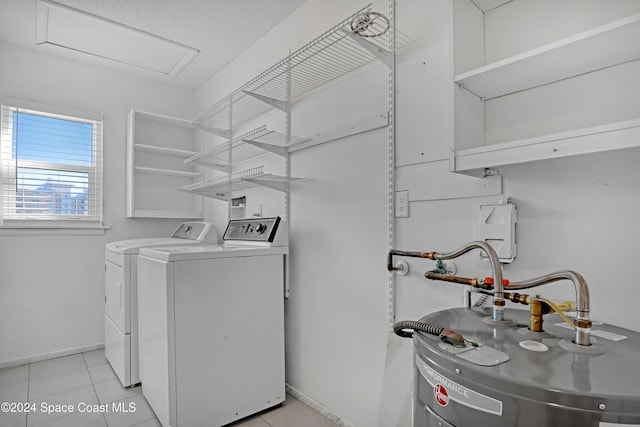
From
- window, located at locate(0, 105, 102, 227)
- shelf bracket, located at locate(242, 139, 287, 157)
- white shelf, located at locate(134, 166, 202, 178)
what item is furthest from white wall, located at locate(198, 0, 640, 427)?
window, located at locate(0, 105, 102, 227)

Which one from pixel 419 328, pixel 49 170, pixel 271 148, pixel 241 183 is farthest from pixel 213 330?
pixel 49 170

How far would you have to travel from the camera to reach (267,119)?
2.72 m

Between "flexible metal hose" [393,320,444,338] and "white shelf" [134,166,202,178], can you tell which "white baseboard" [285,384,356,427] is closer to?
"flexible metal hose" [393,320,444,338]

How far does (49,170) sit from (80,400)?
1.97 metres

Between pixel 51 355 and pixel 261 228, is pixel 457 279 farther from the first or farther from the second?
pixel 51 355

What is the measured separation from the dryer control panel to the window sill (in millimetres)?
1480

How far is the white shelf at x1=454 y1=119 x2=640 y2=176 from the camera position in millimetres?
907

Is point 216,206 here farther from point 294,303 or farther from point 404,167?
point 404,167

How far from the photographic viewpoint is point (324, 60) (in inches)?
77.7

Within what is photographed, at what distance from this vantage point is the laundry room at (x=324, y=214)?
0.99 meters

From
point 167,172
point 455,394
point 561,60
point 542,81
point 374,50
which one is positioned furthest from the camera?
point 167,172

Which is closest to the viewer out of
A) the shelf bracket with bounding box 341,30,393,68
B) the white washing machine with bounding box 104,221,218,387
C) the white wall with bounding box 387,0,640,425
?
the white wall with bounding box 387,0,640,425

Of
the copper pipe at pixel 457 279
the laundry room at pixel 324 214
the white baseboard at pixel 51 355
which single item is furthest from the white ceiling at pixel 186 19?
the white baseboard at pixel 51 355

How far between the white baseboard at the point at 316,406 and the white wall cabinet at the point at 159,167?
2.06 metres
